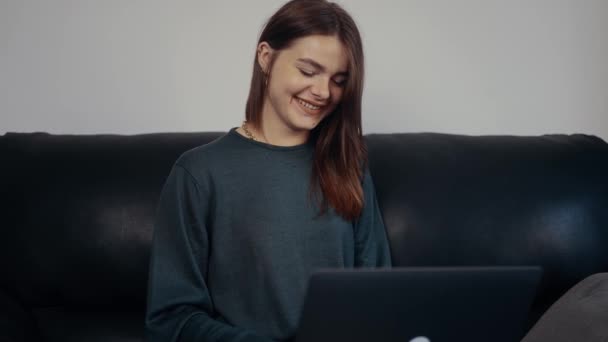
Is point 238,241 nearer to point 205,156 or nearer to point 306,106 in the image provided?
point 205,156

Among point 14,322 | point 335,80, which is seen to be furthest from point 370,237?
point 14,322

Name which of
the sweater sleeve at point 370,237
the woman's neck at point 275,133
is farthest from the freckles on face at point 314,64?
the sweater sleeve at point 370,237

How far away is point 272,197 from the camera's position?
133 centimetres

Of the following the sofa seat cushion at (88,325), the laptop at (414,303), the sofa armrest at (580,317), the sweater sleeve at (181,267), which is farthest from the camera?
the sofa seat cushion at (88,325)

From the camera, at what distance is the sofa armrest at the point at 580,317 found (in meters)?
1.09

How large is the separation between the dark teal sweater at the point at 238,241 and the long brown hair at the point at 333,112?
0.12 ft

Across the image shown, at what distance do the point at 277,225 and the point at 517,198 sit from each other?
57cm

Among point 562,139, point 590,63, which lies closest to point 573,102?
point 590,63

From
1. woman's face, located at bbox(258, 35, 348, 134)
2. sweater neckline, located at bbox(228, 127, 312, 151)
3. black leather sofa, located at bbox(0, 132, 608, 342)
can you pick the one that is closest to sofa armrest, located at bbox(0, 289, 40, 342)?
black leather sofa, located at bbox(0, 132, 608, 342)

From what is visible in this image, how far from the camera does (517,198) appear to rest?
4.86 feet

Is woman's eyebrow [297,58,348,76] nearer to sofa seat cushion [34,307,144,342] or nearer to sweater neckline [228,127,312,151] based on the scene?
sweater neckline [228,127,312,151]

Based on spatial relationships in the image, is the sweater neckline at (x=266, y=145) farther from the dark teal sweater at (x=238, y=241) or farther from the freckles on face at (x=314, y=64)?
the freckles on face at (x=314, y=64)

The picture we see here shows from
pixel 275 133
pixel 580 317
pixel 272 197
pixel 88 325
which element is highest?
pixel 275 133

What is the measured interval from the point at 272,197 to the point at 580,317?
0.62 metres
